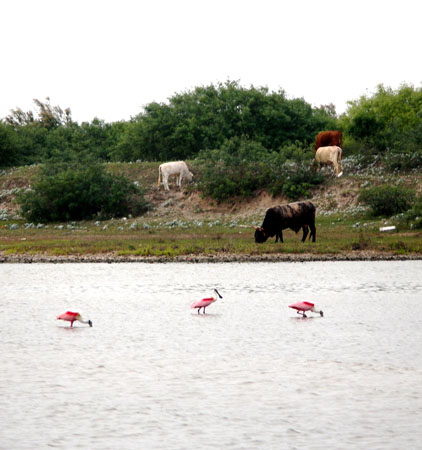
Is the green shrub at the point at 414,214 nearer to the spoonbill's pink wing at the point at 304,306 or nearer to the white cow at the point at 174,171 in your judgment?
the white cow at the point at 174,171

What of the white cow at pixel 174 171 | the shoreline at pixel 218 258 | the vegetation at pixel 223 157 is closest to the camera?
the shoreline at pixel 218 258

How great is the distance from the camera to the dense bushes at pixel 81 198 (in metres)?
45.8

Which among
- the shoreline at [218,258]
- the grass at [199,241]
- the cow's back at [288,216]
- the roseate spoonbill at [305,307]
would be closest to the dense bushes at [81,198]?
the grass at [199,241]

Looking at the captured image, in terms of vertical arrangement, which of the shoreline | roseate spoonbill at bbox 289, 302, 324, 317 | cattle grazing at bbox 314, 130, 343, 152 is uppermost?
cattle grazing at bbox 314, 130, 343, 152

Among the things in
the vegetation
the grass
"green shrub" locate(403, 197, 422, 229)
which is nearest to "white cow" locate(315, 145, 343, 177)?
the vegetation

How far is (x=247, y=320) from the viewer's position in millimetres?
15375

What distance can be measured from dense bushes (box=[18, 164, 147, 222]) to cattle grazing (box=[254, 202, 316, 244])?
54.1 feet

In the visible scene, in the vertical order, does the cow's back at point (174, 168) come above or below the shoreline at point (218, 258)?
above

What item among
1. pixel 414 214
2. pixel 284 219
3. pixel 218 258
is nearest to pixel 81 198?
pixel 284 219

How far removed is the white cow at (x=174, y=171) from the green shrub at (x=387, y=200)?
15032 mm

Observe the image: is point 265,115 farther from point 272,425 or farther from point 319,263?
point 272,425

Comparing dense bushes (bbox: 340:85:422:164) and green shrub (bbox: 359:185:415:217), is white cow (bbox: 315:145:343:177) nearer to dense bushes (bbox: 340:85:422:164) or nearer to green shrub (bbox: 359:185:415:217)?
dense bushes (bbox: 340:85:422:164)

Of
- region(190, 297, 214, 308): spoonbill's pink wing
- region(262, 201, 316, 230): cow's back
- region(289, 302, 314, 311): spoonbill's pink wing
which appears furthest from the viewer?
region(262, 201, 316, 230): cow's back

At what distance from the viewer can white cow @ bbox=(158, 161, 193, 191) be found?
1960 inches
